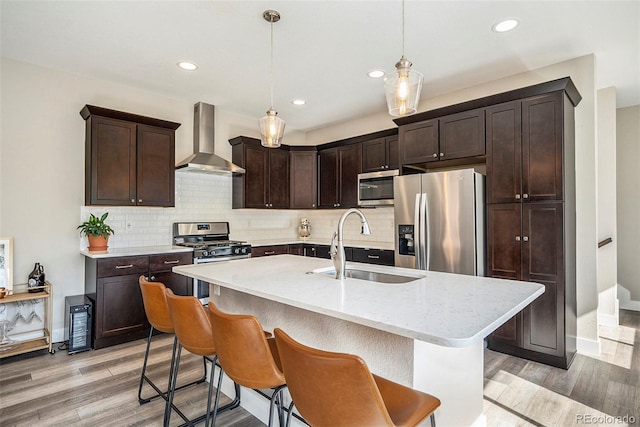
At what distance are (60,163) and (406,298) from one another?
12.5ft

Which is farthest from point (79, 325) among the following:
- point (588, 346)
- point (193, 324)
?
point (588, 346)

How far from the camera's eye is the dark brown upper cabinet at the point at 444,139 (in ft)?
11.2

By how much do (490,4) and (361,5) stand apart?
90cm

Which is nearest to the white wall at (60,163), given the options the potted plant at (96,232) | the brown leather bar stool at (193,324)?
the potted plant at (96,232)

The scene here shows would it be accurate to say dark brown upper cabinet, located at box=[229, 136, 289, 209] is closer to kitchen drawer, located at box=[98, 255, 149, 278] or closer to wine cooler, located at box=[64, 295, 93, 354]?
kitchen drawer, located at box=[98, 255, 149, 278]

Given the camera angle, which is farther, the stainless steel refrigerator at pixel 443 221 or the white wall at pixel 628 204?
the white wall at pixel 628 204

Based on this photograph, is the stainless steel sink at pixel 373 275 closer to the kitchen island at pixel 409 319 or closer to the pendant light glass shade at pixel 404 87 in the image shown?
the kitchen island at pixel 409 319

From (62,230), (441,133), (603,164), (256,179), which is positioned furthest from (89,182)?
(603,164)

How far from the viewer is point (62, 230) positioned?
3594 mm

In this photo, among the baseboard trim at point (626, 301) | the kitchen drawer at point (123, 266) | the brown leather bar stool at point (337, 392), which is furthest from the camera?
the baseboard trim at point (626, 301)

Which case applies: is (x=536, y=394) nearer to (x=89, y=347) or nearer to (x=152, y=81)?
(x=89, y=347)

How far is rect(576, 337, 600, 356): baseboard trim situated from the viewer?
314 cm

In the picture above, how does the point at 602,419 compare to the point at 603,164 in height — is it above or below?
below

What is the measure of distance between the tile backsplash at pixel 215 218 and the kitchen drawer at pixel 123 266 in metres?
0.59
